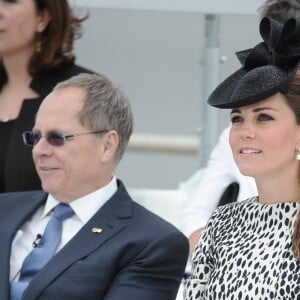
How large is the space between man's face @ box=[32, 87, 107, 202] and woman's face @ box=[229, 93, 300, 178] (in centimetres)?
63

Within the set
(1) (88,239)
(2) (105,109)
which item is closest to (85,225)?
(1) (88,239)

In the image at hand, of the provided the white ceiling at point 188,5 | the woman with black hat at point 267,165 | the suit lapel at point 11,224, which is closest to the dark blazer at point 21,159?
the suit lapel at point 11,224

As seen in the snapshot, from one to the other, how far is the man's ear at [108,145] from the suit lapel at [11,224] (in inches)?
Answer: 11.5

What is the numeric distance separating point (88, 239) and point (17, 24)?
1219mm

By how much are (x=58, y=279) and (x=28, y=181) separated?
846 millimetres

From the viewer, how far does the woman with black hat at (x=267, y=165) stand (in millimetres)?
2949

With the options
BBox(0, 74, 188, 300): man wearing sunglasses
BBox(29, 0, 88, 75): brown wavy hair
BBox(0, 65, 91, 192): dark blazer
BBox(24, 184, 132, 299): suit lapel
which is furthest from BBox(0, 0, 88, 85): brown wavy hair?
BBox(24, 184, 132, 299): suit lapel

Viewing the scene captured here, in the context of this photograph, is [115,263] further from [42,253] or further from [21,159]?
[21,159]

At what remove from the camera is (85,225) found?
3428 mm

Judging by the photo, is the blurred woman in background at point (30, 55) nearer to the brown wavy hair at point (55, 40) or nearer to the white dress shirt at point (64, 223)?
the brown wavy hair at point (55, 40)

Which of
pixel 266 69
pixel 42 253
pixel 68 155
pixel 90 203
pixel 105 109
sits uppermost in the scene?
pixel 266 69

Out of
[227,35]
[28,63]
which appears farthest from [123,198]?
[227,35]

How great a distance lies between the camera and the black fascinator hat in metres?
2.97

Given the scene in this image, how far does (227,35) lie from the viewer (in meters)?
6.00
